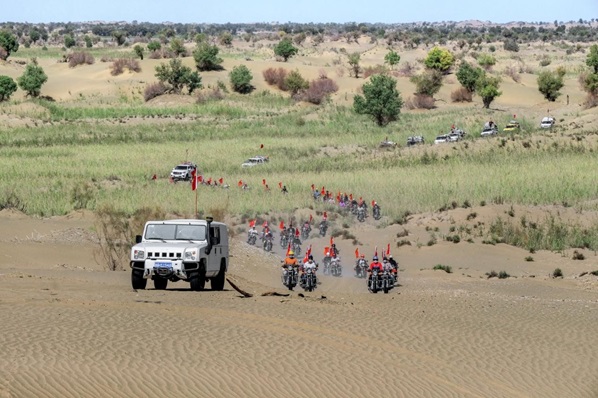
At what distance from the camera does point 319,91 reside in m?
126

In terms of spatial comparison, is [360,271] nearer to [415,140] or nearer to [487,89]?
[415,140]

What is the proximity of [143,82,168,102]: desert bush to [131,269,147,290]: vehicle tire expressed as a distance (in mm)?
101101

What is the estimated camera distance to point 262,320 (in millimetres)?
22984

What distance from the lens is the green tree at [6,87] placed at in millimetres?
116463

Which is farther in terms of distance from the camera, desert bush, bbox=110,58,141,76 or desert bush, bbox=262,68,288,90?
desert bush, bbox=110,58,141,76

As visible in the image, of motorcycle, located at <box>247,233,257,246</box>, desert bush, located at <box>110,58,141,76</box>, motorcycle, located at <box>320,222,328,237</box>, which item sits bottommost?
desert bush, located at <box>110,58,141,76</box>

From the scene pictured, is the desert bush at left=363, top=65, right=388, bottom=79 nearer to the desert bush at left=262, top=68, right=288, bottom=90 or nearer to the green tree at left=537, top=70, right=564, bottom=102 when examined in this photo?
the desert bush at left=262, top=68, right=288, bottom=90

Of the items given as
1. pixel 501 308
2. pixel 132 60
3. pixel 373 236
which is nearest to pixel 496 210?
pixel 373 236

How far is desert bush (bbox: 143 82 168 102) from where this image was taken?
416ft

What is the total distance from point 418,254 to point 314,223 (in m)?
7.07

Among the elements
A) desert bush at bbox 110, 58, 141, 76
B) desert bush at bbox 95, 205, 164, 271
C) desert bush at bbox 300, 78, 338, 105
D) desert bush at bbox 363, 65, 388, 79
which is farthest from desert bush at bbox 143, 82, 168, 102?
desert bush at bbox 95, 205, 164, 271

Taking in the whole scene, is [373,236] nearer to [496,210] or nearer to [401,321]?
[496,210]

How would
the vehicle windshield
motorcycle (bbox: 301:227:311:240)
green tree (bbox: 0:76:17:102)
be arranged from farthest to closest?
1. green tree (bbox: 0:76:17:102)
2. motorcycle (bbox: 301:227:311:240)
3. the vehicle windshield


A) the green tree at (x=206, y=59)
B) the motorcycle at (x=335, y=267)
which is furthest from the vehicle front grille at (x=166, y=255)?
the green tree at (x=206, y=59)
